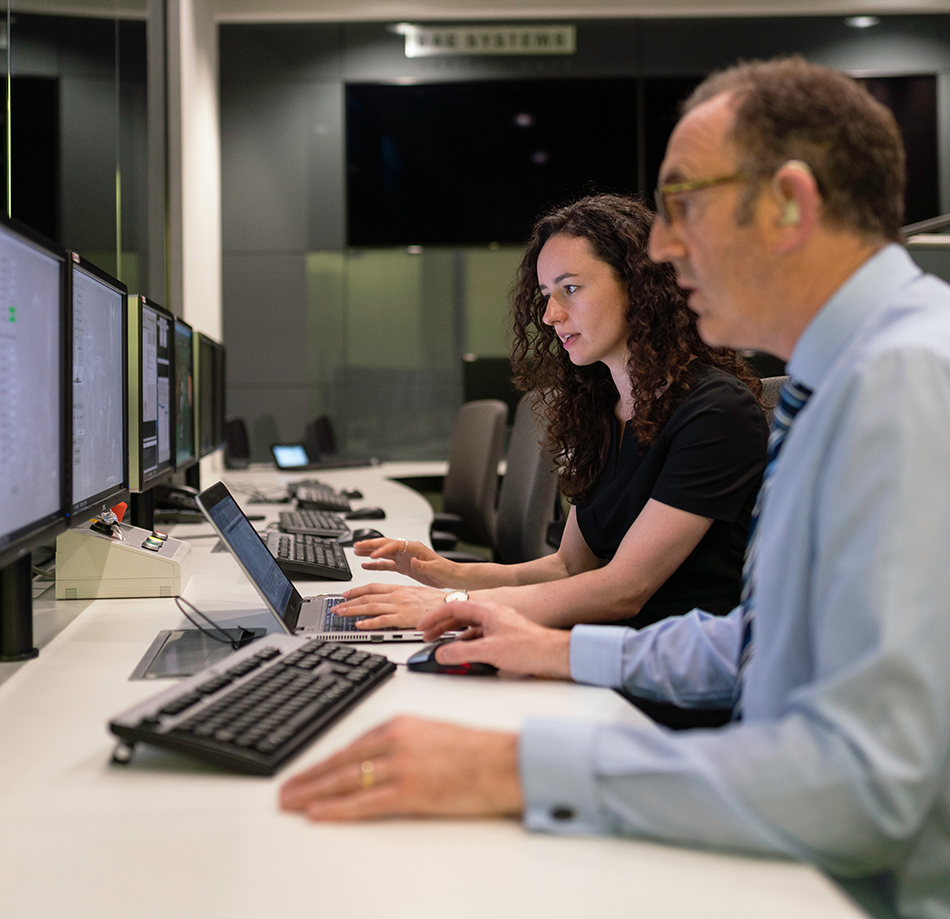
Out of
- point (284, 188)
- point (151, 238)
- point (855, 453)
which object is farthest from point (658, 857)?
point (284, 188)

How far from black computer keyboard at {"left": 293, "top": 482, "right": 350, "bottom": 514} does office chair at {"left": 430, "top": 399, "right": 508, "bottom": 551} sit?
1.26 ft

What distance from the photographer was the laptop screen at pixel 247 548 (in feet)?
3.81

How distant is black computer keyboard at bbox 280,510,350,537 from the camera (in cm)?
225

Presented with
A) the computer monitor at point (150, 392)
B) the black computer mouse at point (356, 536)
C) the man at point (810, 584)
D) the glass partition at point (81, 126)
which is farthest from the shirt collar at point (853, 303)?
the glass partition at point (81, 126)

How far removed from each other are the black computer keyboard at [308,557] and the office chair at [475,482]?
1172 mm

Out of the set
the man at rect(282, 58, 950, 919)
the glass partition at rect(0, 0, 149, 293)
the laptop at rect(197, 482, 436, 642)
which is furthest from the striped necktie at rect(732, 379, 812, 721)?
the glass partition at rect(0, 0, 149, 293)

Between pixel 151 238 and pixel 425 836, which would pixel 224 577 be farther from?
pixel 151 238

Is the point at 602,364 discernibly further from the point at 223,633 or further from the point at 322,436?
the point at 322,436

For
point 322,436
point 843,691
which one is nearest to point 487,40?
point 322,436

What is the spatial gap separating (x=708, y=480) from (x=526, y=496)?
128cm

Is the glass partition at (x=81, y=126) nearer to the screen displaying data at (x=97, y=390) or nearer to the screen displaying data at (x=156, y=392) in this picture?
the screen displaying data at (x=156, y=392)

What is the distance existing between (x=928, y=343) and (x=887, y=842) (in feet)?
1.20

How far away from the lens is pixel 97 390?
1.44 meters

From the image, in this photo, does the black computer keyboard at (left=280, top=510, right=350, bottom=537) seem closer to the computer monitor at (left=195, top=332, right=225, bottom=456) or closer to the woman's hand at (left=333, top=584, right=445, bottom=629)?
the computer monitor at (left=195, top=332, right=225, bottom=456)
